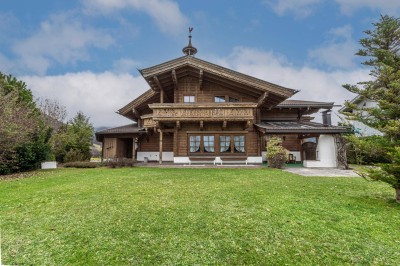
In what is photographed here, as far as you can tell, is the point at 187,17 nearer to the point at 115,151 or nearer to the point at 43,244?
the point at 115,151

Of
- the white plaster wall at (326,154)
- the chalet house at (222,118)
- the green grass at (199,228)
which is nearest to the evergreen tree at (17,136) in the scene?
the chalet house at (222,118)

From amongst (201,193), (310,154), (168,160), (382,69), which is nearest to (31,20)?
(168,160)

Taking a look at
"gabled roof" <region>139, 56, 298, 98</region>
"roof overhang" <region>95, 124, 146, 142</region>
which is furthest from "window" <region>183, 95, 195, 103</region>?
"roof overhang" <region>95, 124, 146, 142</region>

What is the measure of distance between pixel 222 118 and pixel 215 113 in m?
0.64

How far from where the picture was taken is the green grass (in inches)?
130

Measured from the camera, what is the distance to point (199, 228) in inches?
167

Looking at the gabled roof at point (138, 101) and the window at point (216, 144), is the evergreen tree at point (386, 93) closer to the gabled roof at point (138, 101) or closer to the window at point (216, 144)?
the window at point (216, 144)

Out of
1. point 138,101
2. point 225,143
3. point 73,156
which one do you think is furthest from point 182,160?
point 73,156

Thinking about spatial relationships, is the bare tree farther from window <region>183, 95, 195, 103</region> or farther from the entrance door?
the entrance door

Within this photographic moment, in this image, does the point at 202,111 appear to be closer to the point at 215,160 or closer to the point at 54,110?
the point at 215,160

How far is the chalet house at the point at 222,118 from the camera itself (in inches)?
623

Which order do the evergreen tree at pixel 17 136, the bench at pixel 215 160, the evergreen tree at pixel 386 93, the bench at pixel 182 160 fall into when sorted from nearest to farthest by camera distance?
the evergreen tree at pixel 386 93 → the evergreen tree at pixel 17 136 → the bench at pixel 215 160 → the bench at pixel 182 160

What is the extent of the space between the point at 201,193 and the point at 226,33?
2136 centimetres

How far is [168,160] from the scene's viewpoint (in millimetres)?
20125
